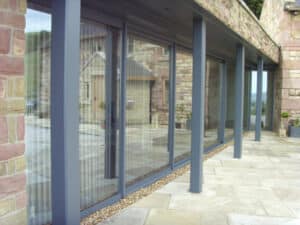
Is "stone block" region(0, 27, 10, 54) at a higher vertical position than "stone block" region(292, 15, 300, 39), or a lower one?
lower

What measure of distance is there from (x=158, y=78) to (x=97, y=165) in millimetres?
1872

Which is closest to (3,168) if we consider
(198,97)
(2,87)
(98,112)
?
(2,87)

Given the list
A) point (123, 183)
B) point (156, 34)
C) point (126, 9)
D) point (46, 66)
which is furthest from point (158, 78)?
point (46, 66)

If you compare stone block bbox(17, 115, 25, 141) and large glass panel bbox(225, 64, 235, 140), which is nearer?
stone block bbox(17, 115, 25, 141)

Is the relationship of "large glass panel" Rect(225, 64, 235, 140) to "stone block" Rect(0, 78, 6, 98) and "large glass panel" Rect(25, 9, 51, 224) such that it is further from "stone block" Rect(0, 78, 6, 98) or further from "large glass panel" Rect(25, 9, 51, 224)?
"stone block" Rect(0, 78, 6, 98)

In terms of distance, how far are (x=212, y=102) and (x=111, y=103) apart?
4.06 meters

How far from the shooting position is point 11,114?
1807 mm

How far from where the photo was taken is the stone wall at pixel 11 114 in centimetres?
174

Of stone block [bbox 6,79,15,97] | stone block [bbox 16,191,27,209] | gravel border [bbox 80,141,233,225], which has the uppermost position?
stone block [bbox 6,79,15,97]

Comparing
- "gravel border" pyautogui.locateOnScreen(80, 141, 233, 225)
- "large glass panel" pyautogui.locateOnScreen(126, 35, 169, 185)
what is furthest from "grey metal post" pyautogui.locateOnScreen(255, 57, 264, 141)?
"large glass panel" pyautogui.locateOnScreen(126, 35, 169, 185)

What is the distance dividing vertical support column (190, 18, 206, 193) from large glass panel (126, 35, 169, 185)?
72 centimetres

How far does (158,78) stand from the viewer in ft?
15.1

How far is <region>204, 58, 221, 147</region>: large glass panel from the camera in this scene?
6.80 m

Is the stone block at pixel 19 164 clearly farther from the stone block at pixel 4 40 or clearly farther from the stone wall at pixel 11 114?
the stone block at pixel 4 40
